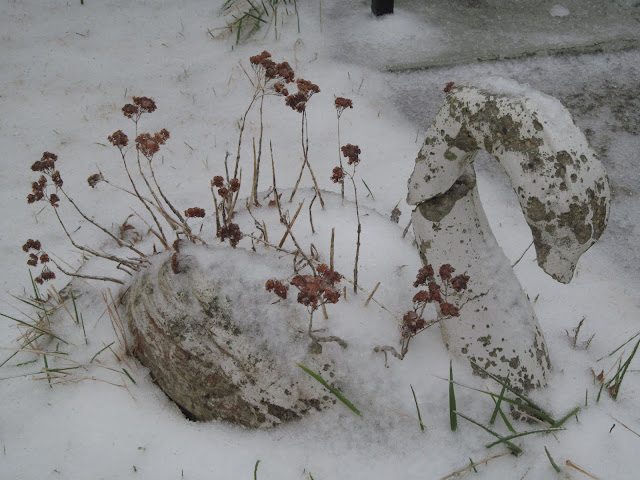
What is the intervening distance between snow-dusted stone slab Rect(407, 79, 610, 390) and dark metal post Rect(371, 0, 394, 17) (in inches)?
108

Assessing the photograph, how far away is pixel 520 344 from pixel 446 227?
0.50 m

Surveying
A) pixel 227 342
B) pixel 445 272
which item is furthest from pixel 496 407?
pixel 227 342

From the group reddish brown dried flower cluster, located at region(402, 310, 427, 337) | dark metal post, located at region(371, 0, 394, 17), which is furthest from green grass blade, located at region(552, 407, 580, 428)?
dark metal post, located at region(371, 0, 394, 17)

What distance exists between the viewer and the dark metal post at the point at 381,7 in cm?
433

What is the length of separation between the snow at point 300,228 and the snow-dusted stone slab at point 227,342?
0.08m

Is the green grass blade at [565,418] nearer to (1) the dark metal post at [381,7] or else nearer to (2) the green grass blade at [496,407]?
(2) the green grass blade at [496,407]

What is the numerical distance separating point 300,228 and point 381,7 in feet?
8.19

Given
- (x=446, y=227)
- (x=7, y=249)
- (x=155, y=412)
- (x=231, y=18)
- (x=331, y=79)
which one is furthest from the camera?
(x=231, y=18)

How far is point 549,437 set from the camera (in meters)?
2.06

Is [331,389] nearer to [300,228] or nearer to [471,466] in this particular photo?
[471,466]

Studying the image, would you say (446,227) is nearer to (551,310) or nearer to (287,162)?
(551,310)

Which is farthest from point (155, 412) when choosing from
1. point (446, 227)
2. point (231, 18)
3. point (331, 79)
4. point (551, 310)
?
point (231, 18)

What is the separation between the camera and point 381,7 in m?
4.34

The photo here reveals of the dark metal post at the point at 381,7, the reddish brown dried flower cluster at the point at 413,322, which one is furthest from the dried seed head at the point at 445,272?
the dark metal post at the point at 381,7
